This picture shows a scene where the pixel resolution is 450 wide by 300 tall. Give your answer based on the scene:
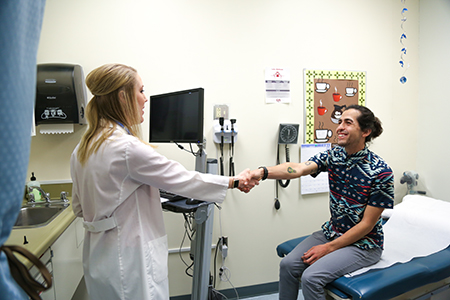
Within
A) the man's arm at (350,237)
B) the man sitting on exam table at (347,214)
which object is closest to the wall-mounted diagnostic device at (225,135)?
the man sitting on exam table at (347,214)

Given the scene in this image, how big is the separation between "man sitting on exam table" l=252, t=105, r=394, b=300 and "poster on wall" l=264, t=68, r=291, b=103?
29.6 inches

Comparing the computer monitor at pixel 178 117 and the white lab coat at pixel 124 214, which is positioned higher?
the computer monitor at pixel 178 117

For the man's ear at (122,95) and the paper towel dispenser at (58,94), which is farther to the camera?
the paper towel dispenser at (58,94)

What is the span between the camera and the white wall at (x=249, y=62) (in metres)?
2.18

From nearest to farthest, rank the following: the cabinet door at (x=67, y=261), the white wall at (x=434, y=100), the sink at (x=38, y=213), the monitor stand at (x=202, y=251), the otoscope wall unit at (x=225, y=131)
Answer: the cabinet door at (x=67, y=261), the monitor stand at (x=202, y=251), the sink at (x=38, y=213), the otoscope wall unit at (x=225, y=131), the white wall at (x=434, y=100)

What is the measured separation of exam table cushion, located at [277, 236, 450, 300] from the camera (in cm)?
150

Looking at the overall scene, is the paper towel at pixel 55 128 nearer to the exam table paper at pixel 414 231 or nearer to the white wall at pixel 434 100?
the exam table paper at pixel 414 231

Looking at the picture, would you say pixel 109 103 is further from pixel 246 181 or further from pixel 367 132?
pixel 367 132

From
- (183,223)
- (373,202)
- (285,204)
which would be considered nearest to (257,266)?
(285,204)

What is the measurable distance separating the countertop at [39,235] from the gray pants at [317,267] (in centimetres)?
131

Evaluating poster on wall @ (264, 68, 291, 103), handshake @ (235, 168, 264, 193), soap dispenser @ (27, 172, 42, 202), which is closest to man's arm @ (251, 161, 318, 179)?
handshake @ (235, 168, 264, 193)

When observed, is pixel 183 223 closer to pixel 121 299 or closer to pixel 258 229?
pixel 258 229

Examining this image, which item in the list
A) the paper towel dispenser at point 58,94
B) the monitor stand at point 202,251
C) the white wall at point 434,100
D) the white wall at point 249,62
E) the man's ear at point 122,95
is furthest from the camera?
the white wall at point 434,100

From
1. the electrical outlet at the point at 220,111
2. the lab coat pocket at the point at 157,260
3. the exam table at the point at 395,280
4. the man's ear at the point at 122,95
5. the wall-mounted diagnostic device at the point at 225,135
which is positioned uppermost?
the electrical outlet at the point at 220,111
